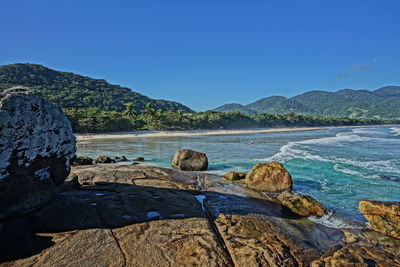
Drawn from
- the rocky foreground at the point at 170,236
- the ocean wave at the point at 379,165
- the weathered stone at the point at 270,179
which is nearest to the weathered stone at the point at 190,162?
the weathered stone at the point at 270,179

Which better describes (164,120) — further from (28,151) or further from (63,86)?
(63,86)

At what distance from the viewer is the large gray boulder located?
529 cm

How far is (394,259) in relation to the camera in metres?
4.98

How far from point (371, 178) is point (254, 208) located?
10.1m

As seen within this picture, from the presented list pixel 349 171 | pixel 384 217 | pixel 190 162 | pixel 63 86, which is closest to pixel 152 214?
pixel 384 217

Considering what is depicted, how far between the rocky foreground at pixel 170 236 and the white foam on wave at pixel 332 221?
1.05ft

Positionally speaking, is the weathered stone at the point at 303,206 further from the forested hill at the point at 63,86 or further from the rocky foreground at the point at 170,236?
the forested hill at the point at 63,86

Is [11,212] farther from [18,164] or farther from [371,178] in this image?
[371,178]

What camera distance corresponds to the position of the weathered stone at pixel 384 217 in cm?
636

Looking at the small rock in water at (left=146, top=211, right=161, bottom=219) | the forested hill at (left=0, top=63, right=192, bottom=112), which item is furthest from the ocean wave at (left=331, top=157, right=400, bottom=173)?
the forested hill at (left=0, top=63, right=192, bottom=112)

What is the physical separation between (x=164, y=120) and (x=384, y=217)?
63322 mm

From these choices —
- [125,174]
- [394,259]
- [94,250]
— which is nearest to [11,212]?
[94,250]

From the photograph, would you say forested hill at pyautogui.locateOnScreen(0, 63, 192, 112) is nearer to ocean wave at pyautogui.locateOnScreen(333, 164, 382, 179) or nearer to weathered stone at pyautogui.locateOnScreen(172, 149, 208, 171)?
weathered stone at pyautogui.locateOnScreen(172, 149, 208, 171)

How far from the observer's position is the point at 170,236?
16.7ft
